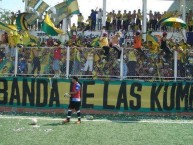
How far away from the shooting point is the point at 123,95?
1662 cm

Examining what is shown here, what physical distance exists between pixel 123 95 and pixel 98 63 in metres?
1.78

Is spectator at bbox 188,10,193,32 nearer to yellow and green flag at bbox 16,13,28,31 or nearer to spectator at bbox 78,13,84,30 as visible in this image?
spectator at bbox 78,13,84,30

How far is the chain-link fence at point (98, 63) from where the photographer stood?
16.2m

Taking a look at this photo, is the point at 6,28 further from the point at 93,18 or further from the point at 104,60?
the point at 93,18

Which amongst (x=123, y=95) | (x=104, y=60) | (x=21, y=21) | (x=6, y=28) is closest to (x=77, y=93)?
(x=104, y=60)

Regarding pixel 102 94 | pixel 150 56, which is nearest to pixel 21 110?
pixel 102 94

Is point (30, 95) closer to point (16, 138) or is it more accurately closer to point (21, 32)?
point (21, 32)

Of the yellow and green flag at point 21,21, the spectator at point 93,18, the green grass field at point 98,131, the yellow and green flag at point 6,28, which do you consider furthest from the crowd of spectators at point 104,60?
the spectator at point 93,18

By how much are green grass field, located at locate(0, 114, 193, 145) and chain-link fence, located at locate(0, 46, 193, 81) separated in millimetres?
1947

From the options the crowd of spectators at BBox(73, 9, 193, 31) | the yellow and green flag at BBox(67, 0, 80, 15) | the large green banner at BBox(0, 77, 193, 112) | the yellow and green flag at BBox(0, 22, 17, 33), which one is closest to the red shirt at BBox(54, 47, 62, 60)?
the large green banner at BBox(0, 77, 193, 112)

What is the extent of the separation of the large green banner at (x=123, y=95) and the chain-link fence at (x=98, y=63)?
0.32 metres

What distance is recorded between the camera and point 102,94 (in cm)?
1672

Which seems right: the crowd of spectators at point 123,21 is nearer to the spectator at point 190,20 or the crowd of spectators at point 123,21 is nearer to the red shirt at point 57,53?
the spectator at point 190,20

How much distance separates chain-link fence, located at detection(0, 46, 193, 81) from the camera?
53.2 feet
